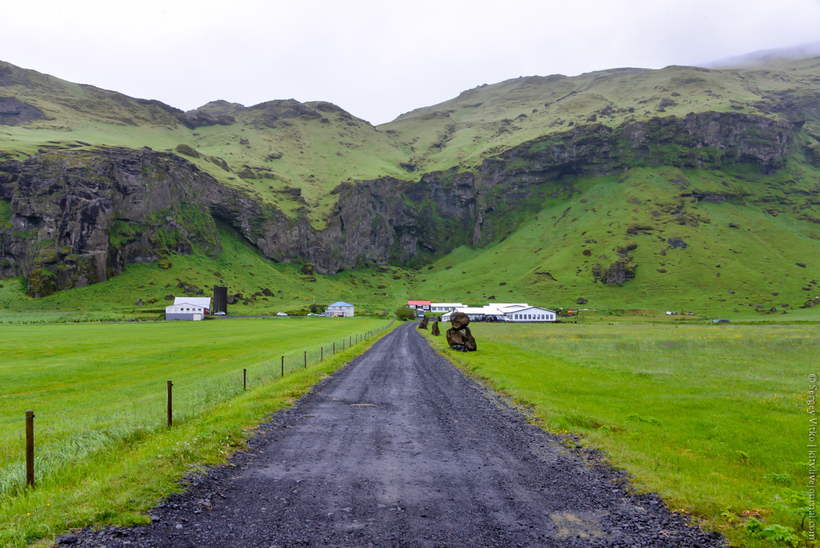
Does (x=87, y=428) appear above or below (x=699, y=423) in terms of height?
below

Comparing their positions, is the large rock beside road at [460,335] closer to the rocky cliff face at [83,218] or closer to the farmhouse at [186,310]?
the farmhouse at [186,310]

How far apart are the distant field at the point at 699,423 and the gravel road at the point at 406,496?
3.22 ft

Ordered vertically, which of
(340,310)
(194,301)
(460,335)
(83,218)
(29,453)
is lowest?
(340,310)

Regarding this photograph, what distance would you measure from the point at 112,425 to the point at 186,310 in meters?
113

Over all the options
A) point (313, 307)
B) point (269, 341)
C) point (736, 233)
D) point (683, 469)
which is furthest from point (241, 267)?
point (736, 233)

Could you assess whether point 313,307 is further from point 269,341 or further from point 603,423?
point 603,423

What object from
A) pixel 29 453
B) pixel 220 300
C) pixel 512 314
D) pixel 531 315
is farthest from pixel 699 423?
pixel 220 300

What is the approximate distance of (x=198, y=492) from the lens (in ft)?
26.9

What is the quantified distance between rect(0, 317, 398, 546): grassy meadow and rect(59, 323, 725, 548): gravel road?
2.27ft

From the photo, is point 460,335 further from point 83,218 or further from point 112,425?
point 83,218

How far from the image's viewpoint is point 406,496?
8266mm

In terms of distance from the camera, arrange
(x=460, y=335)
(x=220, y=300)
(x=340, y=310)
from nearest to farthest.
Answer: (x=460, y=335) → (x=220, y=300) → (x=340, y=310)

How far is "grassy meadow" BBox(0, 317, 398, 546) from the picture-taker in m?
7.21

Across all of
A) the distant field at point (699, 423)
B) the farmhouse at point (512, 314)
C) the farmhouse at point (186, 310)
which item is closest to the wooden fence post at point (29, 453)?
the distant field at point (699, 423)
